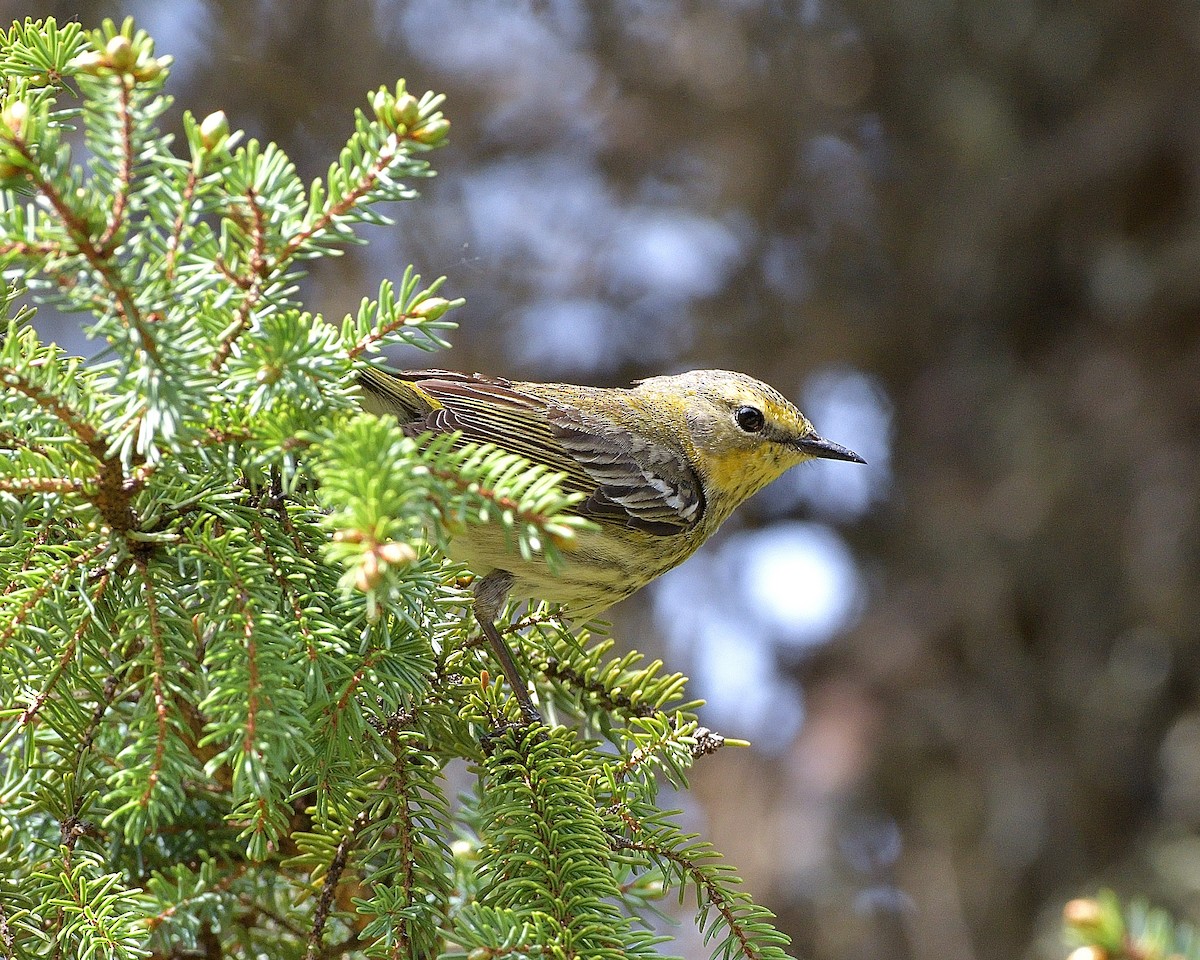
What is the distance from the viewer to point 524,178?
7.15m

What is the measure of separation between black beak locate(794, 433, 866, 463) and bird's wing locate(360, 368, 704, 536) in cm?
42

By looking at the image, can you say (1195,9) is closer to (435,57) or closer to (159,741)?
(435,57)

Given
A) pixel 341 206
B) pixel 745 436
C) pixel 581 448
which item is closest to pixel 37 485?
pixel 341 206

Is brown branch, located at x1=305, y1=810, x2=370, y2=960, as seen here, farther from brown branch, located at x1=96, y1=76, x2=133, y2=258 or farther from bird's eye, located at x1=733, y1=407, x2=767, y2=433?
bird's eye, located at x1=733, y1=407, x2=767, y2=433

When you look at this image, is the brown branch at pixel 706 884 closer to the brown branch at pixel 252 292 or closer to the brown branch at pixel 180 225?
the brown branch at pixel 252 292

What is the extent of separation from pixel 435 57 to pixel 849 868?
18.5 feet

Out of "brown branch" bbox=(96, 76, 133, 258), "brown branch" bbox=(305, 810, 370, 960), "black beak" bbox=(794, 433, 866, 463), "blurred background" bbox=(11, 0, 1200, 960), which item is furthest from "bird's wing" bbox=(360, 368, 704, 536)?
"blurred background" bbox=(11, 0, 1200, 960)

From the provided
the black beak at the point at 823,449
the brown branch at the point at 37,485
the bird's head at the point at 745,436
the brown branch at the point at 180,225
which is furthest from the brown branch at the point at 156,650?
the black beak at the point at 823,449

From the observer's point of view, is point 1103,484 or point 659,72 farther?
point 659,72

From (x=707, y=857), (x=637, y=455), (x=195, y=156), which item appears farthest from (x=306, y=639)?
(x=637, y=455)

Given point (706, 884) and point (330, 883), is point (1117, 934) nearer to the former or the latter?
point (706, 884)

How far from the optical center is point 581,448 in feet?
11.2

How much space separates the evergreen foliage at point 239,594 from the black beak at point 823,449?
178cm

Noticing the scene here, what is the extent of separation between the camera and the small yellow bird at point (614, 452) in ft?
9.02
